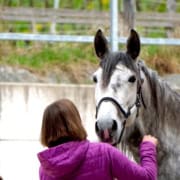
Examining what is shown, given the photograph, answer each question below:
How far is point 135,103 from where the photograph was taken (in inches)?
205

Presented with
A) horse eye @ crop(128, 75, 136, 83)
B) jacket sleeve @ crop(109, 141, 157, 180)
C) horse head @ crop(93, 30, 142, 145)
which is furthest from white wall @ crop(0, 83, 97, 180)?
jacket sleeve @ crop(109, 141, 157, 180)

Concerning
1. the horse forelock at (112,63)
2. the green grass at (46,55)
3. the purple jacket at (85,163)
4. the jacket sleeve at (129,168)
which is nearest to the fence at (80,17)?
the green grass at (46,55)

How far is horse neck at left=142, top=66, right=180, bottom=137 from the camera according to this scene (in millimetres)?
5352

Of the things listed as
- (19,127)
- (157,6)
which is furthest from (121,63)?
(157,6)

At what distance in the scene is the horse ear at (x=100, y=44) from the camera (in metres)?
5.43

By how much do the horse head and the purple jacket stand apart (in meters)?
0.94

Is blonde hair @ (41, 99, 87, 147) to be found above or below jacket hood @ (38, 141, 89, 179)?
above

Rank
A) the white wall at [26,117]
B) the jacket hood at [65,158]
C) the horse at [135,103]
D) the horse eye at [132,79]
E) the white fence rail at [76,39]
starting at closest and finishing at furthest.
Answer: the jacket hood at [65,158] < the horse at [135,103] < the horse eye at [132,79] < the white wall at [26,117] < the white fence rail at [76,39]

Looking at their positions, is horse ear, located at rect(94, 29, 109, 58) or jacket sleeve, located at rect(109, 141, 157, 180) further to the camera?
horse ear, located at rect(94, 29, 109, 58)

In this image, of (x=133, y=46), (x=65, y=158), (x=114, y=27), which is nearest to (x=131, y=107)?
(x=133, y=46)

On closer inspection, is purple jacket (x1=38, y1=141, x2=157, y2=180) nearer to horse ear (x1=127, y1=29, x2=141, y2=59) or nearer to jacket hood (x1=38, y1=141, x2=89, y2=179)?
jacket hood (x1=38, y1=141, x2=89, y2=179)

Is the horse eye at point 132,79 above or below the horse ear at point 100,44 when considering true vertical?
below

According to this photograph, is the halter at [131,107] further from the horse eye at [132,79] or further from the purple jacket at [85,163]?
the purple jacket at [85,163]

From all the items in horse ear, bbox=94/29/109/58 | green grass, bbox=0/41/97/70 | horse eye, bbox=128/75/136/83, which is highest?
horse ear, bbox=94/29/109/58
